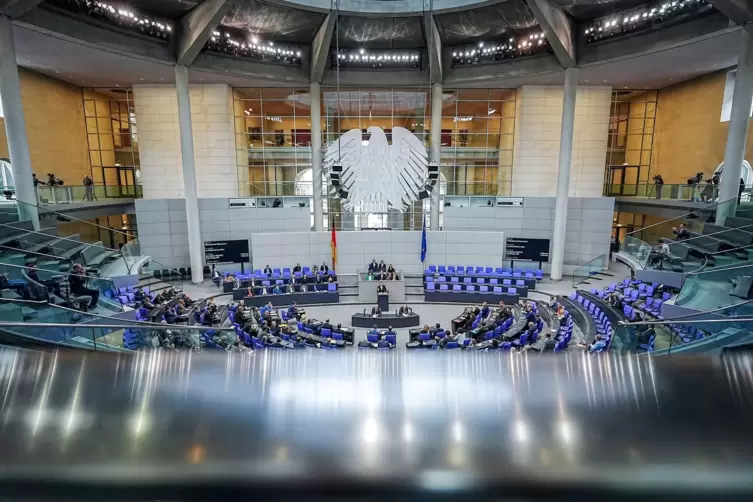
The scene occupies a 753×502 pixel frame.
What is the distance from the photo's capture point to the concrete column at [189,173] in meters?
16.7

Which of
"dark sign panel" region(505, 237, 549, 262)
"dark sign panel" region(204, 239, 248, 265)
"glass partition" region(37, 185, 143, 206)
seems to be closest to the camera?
"glass partition" region(37, 185, 143, 206)

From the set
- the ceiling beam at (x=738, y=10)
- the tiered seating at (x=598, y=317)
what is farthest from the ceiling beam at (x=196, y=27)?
the tiered seating at (x=598, y=317)

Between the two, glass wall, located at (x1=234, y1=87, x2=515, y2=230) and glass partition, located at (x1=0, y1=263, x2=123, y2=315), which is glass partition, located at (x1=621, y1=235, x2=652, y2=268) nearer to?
glass wall, located at (x1=234, y1=87, x2=515, y2=230)

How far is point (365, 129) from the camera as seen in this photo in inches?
846

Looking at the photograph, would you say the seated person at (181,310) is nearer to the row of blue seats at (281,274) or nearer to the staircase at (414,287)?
the row of blue seats at (281,274)

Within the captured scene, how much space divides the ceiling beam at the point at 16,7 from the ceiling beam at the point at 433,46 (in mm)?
12884

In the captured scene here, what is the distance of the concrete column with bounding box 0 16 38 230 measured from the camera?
11273 millimetres

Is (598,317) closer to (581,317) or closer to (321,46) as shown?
(581,317)

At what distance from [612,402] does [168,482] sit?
11.4 feet

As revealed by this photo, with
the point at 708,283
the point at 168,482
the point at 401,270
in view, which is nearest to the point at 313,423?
the point at 168,482

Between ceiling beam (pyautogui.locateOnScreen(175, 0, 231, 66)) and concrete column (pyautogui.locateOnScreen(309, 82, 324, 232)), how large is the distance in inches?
209

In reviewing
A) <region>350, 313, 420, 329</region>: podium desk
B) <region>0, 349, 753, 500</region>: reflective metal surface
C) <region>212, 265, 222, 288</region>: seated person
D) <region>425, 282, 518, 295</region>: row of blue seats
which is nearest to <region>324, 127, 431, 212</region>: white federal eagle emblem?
<region>350, 313, 420, 329</region>: podium desk

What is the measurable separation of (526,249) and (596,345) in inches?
412

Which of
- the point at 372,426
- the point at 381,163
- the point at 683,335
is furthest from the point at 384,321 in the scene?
the point at 372,426
